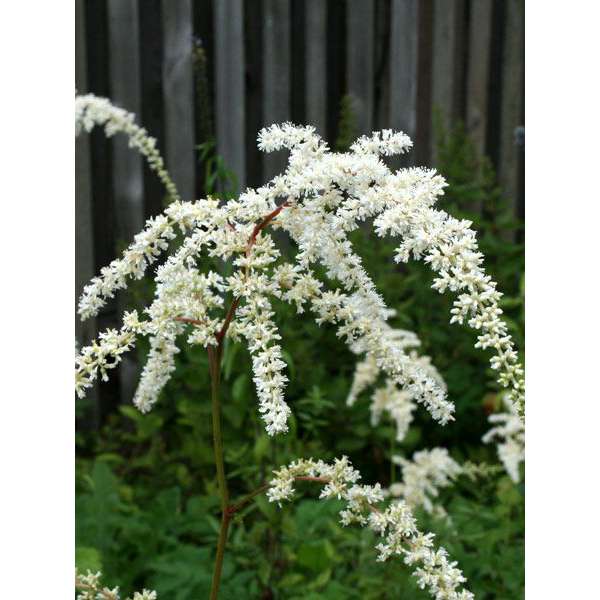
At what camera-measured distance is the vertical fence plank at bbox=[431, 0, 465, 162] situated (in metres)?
1.49

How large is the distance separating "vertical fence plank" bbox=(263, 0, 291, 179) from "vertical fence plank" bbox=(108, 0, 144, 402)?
21 cm

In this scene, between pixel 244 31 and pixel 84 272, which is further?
pixel 244 31

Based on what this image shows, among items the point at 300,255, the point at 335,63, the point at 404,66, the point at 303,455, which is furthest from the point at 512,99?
the point at 300,255

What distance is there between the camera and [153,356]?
87 centimetres

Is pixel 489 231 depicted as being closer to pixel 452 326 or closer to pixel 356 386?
pixel 452 326

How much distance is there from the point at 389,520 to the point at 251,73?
91 centimetres

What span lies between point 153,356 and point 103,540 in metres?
0.60

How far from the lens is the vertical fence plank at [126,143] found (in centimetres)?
136

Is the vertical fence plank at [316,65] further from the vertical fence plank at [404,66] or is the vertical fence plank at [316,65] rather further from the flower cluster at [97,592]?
the flower cluster at [97,592]

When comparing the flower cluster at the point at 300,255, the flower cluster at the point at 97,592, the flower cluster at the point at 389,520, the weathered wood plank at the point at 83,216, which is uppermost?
the weathered wood plank at the point at 83,216

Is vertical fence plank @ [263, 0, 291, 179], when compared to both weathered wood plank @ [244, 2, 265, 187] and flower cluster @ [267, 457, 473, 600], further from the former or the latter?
flower cluster @ [267, 457, 473, 600]

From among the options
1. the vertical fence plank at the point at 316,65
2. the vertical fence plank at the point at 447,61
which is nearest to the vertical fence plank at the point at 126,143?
the vertical fence plank at the point at 316,65

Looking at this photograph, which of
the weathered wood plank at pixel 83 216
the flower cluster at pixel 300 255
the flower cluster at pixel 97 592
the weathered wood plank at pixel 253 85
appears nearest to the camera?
the flower cluster at pixel 300 255

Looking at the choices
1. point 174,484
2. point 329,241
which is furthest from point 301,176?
point 174,484
